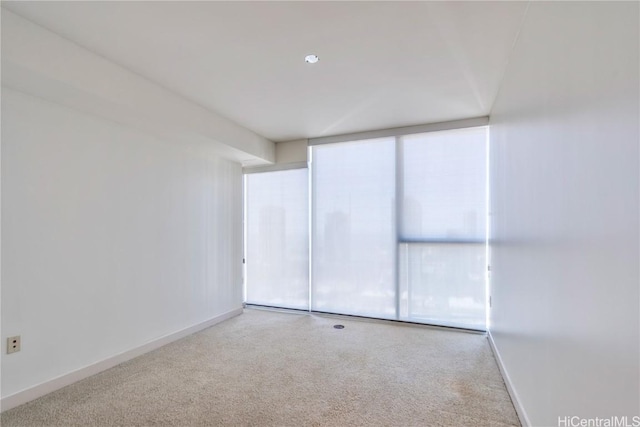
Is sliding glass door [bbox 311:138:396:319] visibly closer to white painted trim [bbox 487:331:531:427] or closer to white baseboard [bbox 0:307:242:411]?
white painted trim [bbox 487:331:531:427]

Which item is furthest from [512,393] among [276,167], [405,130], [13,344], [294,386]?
[276,167]

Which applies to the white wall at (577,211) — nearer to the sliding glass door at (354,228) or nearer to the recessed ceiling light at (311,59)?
the recessed ceiling light at (311,59)

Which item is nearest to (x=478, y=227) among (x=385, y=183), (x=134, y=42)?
(x=385, y=183)

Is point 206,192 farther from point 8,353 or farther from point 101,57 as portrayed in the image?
point 8,353

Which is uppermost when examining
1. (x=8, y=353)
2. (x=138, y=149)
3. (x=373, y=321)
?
(x=138, y=149)

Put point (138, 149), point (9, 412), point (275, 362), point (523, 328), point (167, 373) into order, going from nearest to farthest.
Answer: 1. point (523, 328)
2. point (9, 412)
3. point (167, 373)
4. point (275, 362)
5. point (138, 149)

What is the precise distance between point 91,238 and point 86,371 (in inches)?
44.2

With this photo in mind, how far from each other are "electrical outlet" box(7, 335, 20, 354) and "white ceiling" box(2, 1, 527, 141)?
2.13 metres

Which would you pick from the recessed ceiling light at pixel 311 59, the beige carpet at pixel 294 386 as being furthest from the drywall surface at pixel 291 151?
the beige carpet at pixel 294 386

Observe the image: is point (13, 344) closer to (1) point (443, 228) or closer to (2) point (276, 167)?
(2) point (276, 167)

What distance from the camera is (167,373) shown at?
8.74 feet

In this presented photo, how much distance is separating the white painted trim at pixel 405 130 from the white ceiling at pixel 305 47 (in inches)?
14.3

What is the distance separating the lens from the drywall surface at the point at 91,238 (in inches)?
86.6

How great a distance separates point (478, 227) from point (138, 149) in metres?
3.92
